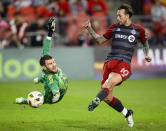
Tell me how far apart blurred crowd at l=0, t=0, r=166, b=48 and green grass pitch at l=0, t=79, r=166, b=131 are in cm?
299

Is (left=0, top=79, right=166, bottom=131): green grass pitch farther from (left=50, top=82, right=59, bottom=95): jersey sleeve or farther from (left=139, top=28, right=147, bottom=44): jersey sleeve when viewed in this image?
(left=139, top=28, right=147, bottom=44): jersey sleeve

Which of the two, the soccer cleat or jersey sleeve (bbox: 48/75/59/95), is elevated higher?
jersey sleeve (bbox: 48/75/59/95)

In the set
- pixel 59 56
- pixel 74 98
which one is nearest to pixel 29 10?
pixel 59 56

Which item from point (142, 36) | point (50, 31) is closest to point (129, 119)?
point (142, 36)

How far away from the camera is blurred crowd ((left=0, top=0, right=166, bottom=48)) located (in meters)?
20.3

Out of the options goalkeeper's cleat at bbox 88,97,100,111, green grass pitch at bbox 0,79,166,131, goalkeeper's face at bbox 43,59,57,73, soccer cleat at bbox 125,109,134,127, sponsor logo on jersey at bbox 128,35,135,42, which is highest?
sponsor logo on jersey at bbox 128,35,135,42

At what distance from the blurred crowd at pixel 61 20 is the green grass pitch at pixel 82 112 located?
299 cm

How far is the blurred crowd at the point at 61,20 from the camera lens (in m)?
20.3

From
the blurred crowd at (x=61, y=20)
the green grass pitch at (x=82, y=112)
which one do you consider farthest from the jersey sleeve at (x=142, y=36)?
the blurred crowd at (x=61, y=20)

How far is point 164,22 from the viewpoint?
21.9m

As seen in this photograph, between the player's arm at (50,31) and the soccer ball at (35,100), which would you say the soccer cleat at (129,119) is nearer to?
the soccer ball at (35,100)

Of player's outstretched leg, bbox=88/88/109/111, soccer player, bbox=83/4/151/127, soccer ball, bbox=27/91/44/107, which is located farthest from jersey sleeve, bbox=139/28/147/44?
soccer ball, bbox=27/91/44/107

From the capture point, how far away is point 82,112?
11781mm

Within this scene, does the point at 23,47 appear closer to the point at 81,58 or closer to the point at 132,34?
the point at 81,58
